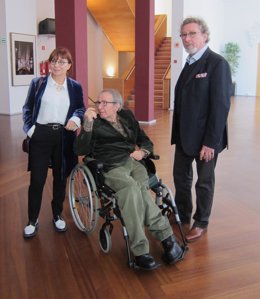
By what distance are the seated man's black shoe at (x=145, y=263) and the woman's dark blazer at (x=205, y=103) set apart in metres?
0.86

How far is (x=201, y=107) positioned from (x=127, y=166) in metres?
0.68

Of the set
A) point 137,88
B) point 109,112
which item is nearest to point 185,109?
point 109,112

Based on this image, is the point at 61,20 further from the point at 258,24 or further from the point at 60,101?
the point at 258,24

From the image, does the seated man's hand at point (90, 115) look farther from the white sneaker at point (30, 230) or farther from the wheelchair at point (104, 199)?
the white sneaker at point (30, 230)

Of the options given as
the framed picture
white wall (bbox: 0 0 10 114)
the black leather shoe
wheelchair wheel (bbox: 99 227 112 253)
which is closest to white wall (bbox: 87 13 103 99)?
the framed picture

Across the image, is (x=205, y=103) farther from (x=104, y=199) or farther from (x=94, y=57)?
(x=94, y=57)

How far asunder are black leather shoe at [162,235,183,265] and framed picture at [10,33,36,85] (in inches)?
319

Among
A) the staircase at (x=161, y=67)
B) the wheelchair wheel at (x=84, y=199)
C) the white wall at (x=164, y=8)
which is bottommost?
the wheelchair wheel at (x=84, y=199)

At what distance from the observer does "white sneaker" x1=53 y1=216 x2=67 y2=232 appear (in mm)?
3118

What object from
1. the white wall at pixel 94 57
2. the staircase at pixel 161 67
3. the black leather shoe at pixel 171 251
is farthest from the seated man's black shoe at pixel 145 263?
the white wall at pixel 94 57

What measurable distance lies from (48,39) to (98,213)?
9435 mm

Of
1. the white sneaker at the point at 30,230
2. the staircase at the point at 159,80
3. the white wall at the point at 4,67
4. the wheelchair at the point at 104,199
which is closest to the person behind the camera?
the wheelchair at the point at 104,199

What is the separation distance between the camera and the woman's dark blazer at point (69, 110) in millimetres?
2791

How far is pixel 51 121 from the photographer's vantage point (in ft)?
9.33
